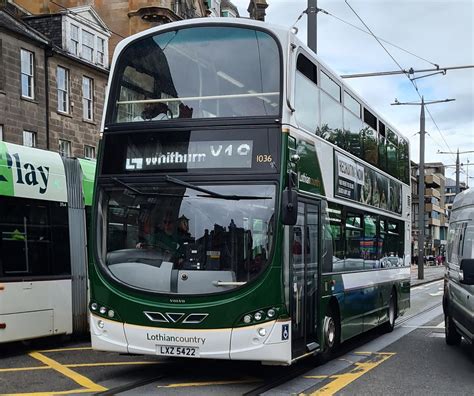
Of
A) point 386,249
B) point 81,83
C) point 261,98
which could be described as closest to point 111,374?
point 261,98

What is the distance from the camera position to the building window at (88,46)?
101 ft

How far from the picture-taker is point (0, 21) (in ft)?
81.7

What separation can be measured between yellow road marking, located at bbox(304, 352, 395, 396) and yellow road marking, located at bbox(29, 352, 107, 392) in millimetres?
2480

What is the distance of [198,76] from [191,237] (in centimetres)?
199

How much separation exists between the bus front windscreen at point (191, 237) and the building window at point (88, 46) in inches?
982

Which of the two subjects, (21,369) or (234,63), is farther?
(21,369)

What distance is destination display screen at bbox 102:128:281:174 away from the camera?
24.1 ft

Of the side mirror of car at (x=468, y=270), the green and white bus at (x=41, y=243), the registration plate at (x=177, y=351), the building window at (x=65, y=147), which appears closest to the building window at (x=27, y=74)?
the building window at (x=65, y=147)

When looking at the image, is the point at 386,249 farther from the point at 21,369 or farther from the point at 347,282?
the point at 21,369

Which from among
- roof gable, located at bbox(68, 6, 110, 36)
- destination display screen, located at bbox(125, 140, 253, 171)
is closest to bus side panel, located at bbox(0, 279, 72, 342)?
destination display screen, located at bbox(125, 140, 253, 171)

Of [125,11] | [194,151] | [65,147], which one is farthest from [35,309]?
[125,11]

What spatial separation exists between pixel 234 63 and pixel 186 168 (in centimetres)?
142

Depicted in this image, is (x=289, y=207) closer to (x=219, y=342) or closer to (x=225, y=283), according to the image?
(x=225, y=283)

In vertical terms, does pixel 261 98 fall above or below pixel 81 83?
below
